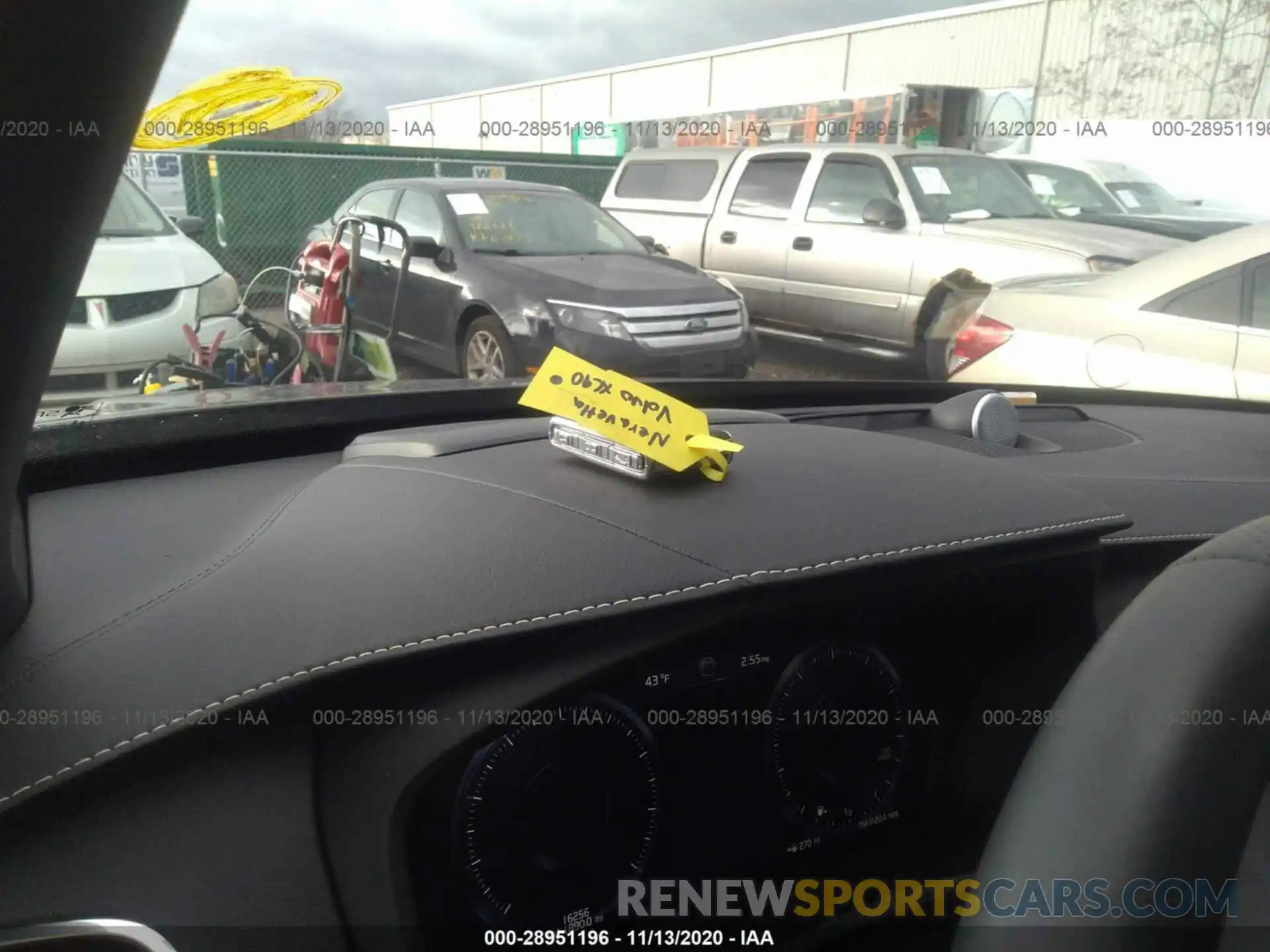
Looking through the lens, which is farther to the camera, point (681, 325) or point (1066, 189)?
point (1066, 189)

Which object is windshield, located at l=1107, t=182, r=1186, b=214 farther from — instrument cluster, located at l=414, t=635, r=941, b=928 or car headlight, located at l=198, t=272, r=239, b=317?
car headlight, located at l=198, t=272, r=239, b=317

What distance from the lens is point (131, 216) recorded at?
150cm

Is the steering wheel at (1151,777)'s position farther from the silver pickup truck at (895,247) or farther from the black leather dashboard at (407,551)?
the silver pickup truck at (895,247)

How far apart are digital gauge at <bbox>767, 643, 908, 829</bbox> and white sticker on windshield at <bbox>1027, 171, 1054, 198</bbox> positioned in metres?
3.29

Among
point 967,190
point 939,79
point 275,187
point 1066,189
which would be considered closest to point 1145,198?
point 1066,189

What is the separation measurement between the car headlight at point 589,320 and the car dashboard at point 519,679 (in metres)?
0.91

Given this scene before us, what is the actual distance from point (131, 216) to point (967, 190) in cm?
368

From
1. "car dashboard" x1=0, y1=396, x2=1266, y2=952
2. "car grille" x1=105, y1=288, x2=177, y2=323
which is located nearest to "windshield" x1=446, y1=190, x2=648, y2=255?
"car grille" x1=105, y1=288, x2=177, y2=323

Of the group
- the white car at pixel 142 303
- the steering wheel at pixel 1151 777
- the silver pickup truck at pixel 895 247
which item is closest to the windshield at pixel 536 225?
the silver pickup truck at pixel 895 247

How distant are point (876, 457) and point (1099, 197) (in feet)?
10.4

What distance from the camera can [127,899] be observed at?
1069 mm

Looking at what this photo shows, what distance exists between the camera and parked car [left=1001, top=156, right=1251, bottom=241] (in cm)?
375

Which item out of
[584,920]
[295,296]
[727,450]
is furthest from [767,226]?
[584,920]

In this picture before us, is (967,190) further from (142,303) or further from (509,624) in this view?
(509,624)
